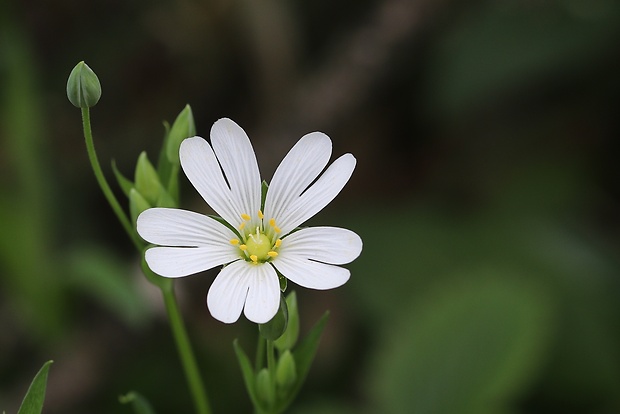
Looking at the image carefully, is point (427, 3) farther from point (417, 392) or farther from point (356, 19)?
point (417, 392)

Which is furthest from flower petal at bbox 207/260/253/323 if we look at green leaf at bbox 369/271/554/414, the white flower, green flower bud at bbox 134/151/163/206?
green leaf at bbox 369/271/554/414

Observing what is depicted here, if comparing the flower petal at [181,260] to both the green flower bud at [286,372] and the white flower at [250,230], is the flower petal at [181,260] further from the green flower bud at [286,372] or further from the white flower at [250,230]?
the green flower bud at [286,372]

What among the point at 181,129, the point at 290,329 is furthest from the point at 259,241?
the point at 181,129

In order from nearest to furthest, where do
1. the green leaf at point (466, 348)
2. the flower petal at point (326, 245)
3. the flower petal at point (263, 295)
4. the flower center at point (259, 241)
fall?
the flower petal at point (263, 295)
the flower petal at point (326, 245)
the flower center at point (259, 241)
the green leaf at point (466, 348)

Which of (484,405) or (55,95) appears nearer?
(484,405)

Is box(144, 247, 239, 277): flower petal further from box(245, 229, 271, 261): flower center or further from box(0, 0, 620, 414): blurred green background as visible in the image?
box(0, 0, 620, 414): blurred green background

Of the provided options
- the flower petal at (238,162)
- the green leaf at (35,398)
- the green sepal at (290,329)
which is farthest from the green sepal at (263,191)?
the green leaf at (35,398)

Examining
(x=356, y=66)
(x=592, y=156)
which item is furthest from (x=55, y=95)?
(x=592, y=156)
